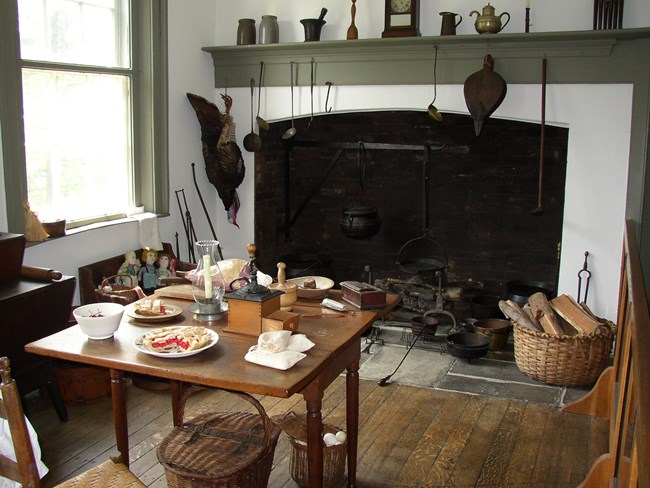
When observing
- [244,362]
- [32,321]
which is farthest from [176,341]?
[32,321]

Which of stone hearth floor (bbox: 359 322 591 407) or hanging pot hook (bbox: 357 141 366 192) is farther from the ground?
hanging pot hook (bbox: 357 141 366 192)

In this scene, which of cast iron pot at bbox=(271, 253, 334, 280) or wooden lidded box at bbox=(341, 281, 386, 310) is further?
cast iron pot at bbox=(271, 253, 334, 280)

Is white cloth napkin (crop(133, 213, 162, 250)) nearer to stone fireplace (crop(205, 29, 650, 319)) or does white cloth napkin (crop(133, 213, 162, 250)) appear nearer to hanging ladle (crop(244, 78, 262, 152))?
hanging ladle (crop(244, 78, 262, 152))

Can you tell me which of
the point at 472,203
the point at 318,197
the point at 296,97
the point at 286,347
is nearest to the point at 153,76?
the point at 296,97

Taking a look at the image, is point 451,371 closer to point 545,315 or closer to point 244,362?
point 545,315

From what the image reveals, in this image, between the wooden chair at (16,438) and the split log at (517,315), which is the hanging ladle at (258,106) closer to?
the split log at (517,315)

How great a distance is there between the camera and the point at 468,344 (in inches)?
181

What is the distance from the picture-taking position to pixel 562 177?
502 centimetres

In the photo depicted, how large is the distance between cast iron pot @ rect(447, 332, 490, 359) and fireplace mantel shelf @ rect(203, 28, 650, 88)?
168cm

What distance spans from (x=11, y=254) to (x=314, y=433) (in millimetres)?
1837

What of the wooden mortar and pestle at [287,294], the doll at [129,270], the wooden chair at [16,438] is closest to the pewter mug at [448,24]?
the wooden mortar and pestle at [287,294]

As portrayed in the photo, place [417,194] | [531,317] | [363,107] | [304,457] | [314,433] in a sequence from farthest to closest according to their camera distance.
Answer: [417,194] < [363,107] < [531,317] < [304,457] < [314,433]

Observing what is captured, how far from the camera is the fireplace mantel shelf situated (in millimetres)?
4133

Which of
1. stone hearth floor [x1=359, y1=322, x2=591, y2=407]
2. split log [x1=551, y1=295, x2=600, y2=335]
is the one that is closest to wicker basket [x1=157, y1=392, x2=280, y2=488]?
stone hearth floor [x1=359, y1=322, x2=591, y2=407]
